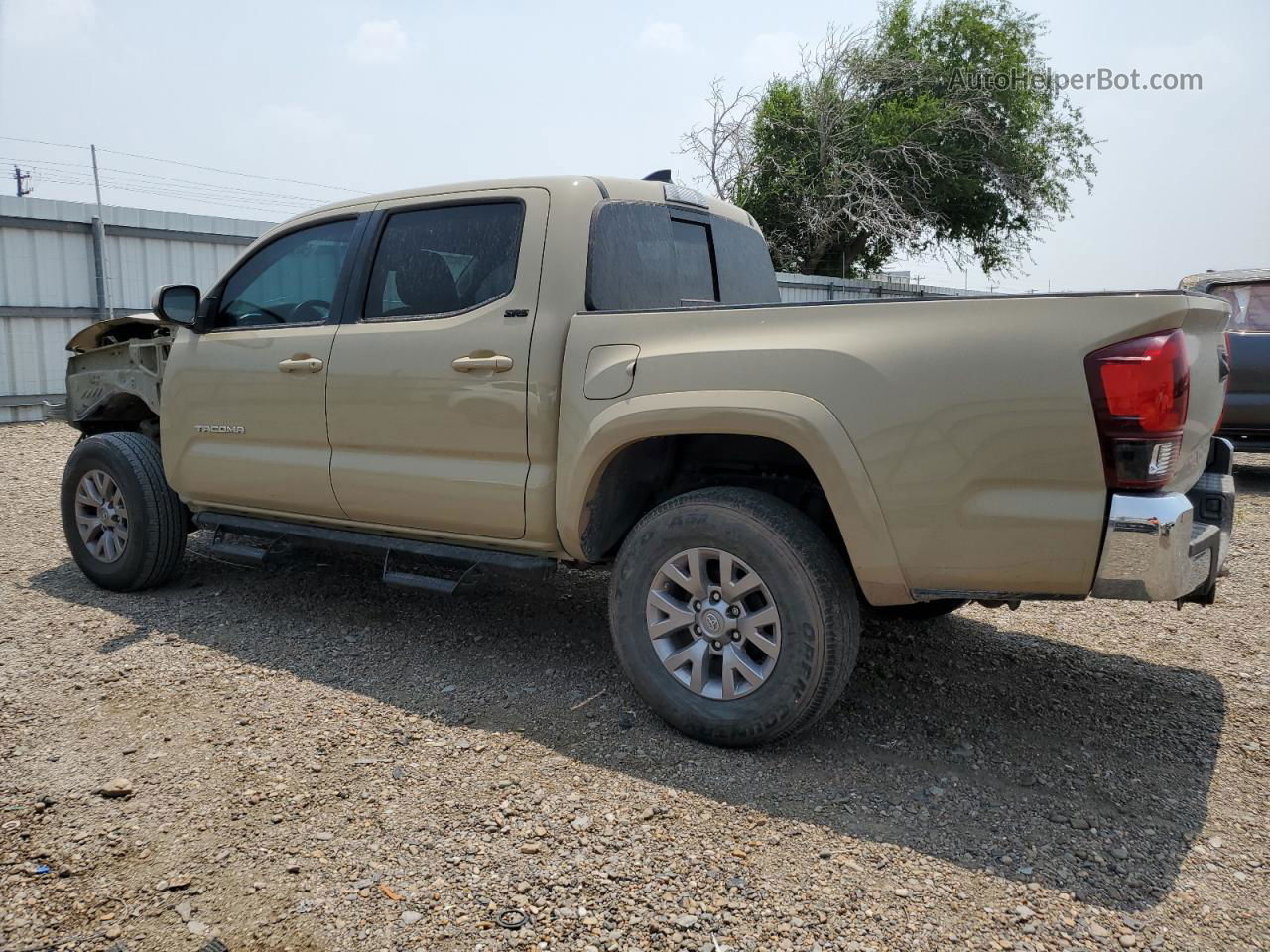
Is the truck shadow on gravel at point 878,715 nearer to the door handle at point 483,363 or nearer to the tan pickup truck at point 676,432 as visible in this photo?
the tan pickup truck at point 676,432

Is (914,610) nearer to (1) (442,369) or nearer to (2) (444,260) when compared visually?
(1) (442,369)

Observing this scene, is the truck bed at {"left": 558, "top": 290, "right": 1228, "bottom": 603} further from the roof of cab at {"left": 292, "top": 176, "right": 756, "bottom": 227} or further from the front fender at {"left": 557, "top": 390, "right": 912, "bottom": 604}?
the roof of cab at {"left": 292, "top": 176, "right": 756, "bottom": 227}

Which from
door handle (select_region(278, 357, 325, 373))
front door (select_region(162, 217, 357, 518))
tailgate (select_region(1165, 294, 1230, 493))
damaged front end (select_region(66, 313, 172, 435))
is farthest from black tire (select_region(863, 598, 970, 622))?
damaged front end (select_region(66, 313, 172, 435))

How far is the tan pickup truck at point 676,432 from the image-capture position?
8.82ft

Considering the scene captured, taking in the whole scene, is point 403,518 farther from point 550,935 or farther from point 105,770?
point 550,935

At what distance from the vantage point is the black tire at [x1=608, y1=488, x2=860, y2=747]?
3.08 m

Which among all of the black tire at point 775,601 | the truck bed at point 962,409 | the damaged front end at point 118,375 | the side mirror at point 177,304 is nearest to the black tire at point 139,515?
the damaged front end at point 118,375

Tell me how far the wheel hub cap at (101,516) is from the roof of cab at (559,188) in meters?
1.92

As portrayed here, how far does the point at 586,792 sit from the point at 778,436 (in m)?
1.26

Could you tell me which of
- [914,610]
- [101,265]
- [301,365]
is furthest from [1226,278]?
[101,265]

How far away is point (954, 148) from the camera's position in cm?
2622

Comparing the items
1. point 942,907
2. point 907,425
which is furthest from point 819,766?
point 907,425

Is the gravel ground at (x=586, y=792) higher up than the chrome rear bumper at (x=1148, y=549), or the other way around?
the chrome rear bumper at (x=1148, y=549)

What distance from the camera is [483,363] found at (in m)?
3.67
